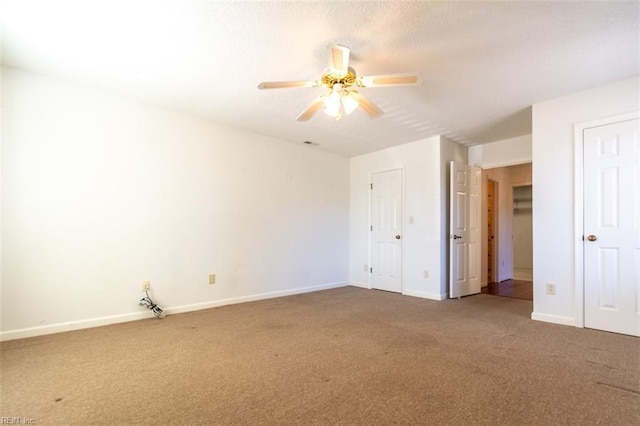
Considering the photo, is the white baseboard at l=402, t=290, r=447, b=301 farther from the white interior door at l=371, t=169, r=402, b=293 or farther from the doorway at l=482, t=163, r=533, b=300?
the doorway at l=482, t=163, r=533, b=300

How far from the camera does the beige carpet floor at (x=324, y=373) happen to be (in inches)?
63.8

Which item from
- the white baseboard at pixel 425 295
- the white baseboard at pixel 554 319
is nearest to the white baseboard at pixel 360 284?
the white baseboard at pixel 425 295

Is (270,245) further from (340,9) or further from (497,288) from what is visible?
(497,288)

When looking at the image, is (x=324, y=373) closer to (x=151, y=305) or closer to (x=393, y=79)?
(x=393, y=79)

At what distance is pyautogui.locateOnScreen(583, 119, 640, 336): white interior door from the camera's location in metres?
2.83

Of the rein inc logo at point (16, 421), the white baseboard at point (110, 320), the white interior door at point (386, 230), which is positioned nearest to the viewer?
the rein inc logo at point (16, 421)

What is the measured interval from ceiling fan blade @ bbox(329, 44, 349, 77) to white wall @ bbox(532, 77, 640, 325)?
8.52 ft

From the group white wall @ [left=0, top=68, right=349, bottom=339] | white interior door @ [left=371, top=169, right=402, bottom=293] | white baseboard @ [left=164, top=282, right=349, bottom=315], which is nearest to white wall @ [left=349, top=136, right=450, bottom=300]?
white interior door @ [left=371, top=169, right=402, bottom=293]

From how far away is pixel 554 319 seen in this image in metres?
3.25

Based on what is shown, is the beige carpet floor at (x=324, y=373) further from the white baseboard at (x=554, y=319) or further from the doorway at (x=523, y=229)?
the doorway at (x=523, y=229)

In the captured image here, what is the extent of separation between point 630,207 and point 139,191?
5111mm

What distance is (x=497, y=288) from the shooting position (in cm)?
541

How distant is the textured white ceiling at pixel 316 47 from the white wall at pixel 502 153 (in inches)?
43.0

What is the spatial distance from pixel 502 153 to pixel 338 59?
3.77 metres
